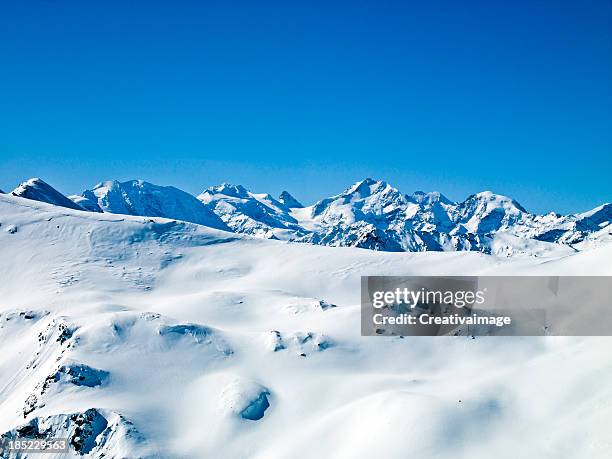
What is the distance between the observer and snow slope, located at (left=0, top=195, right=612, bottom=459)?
38031 mm

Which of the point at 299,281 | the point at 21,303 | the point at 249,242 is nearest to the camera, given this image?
the point at 21,303

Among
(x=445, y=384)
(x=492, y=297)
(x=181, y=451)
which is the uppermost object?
(x=492, y=297)

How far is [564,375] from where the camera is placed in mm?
42125

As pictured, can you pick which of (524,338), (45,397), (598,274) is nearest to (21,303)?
(45,397)

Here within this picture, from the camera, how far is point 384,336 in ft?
189

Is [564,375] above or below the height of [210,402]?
above

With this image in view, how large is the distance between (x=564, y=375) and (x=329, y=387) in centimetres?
1934

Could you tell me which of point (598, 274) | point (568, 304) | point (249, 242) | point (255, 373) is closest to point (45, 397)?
point (255, 373)

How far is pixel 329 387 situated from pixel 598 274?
3290 cm

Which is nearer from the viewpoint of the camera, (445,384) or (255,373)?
(445,384)

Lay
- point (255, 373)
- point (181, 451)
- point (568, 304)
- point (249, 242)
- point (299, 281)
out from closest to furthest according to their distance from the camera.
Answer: point (181, 451) < point (255, 373) < point (568, 304) < point (299, 281) < point (249, 242)

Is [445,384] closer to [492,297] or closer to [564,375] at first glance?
[564,375]

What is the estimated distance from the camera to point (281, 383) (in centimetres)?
4972

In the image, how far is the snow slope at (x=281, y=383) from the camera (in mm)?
38031
